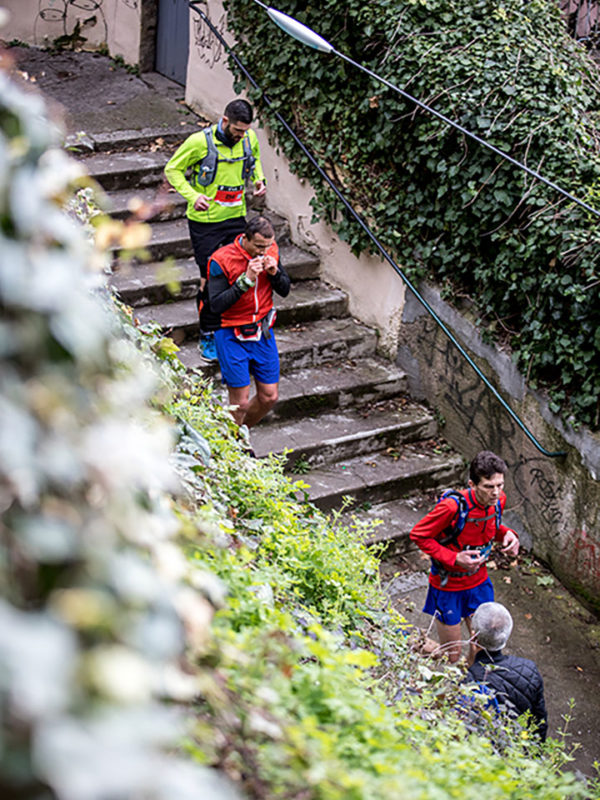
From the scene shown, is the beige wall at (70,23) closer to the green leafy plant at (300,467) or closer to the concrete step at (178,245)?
the concrete step at (178,245)

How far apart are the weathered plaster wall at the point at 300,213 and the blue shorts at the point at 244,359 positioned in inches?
80.7

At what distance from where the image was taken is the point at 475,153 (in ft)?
22.7

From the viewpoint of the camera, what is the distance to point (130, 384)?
1616 millimetres

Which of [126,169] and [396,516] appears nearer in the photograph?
[396,516]

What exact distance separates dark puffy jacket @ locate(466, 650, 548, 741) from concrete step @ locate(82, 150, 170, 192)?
635cm

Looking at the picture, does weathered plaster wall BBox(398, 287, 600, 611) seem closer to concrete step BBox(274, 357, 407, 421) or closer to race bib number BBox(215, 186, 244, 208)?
concrete step BBox(274, 357, 407, 421)

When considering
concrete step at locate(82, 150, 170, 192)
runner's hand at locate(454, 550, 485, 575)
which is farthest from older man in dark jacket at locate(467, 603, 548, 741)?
concrete step at locate(82, 150, 170, 192)

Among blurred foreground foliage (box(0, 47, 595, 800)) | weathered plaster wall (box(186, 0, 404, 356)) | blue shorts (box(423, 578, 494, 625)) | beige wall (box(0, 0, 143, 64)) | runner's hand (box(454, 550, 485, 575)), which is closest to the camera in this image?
blurred foreground foliage (box(0, 47, 595, 800))

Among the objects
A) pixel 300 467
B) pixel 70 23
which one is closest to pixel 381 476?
pixel 300 467

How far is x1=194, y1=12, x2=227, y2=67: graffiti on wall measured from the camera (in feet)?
31.7

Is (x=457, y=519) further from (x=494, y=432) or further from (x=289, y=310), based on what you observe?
(x=289, y=310)

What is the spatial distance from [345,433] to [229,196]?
2240mm

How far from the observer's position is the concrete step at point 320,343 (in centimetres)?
799

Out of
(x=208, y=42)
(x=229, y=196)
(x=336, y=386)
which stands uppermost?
(x=208, y=42)
